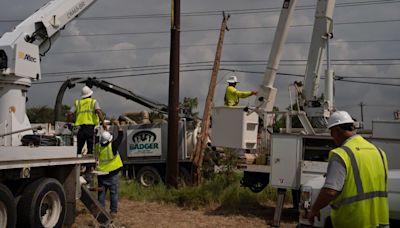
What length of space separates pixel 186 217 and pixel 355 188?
7271mm

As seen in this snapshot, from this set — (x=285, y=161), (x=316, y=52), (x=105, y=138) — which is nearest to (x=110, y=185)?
(x=105, y=138)

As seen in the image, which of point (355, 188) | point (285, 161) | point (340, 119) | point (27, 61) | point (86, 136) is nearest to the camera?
point (355, 188)

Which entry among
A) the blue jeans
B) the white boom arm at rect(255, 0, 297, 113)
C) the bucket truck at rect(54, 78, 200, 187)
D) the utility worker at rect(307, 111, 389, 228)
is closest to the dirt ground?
Result: the blue jeans

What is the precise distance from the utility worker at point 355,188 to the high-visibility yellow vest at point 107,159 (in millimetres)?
6467

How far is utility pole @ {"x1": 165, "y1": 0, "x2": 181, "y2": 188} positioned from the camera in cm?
1482

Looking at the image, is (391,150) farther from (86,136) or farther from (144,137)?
(144,137)

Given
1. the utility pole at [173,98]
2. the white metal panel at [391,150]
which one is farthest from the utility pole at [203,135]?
the white metal panel at [391,150]

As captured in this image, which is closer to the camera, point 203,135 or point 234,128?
point 234,128

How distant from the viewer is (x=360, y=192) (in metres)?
4.05

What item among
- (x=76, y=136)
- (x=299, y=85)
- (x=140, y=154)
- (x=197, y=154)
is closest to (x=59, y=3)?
(x=76, y=136)

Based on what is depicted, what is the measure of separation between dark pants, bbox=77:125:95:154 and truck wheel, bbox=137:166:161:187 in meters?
6.59

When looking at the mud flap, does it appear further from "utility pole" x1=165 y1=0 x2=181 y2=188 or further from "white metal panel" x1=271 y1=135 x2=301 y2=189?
"utility pole" x1=165 y1=0 x2=181 y2=188

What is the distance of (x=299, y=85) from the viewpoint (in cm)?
1163

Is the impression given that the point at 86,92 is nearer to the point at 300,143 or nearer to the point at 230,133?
the point at 230,133
